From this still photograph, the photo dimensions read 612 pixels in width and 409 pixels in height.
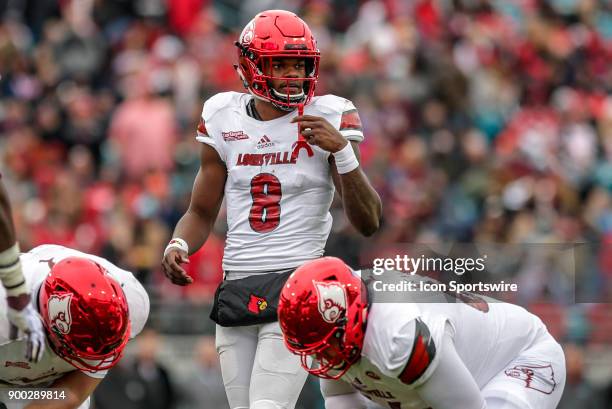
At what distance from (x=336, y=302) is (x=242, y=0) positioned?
1057 centimetres

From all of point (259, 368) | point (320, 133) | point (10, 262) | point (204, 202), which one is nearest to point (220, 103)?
point (204, 202)

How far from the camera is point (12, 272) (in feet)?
17.7

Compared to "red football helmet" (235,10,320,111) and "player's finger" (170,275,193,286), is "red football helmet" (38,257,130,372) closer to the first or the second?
"player's finger" (170,275,193,286)

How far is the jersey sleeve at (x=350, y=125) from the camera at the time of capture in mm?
6285

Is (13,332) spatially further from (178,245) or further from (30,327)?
(178,245)

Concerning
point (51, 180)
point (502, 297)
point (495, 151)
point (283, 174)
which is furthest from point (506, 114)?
point (283, 174)

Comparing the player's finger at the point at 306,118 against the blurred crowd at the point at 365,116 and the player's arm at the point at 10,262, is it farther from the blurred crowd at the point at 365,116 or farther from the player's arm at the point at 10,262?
the blurred crowd at the point at 365,116

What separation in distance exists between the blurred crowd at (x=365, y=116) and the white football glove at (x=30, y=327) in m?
5.00

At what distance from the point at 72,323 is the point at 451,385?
1.56 metres

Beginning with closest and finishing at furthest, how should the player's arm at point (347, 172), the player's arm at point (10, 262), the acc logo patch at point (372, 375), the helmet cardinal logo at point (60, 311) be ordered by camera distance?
1. the player's arm at point (10, 262)
2. the acc logo patch at point (372, 375)
3. the helmet cardinal logo at point (60, 311)
4. the player's arm at point (347, 172)

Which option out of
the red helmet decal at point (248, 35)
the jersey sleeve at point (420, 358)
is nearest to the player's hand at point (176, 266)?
the red helmet decal at point (248, 35)

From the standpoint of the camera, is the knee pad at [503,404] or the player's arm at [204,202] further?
the player's arm at [204,202]

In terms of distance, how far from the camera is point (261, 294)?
6266mm

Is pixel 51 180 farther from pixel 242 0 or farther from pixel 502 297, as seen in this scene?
pixel 502 297
